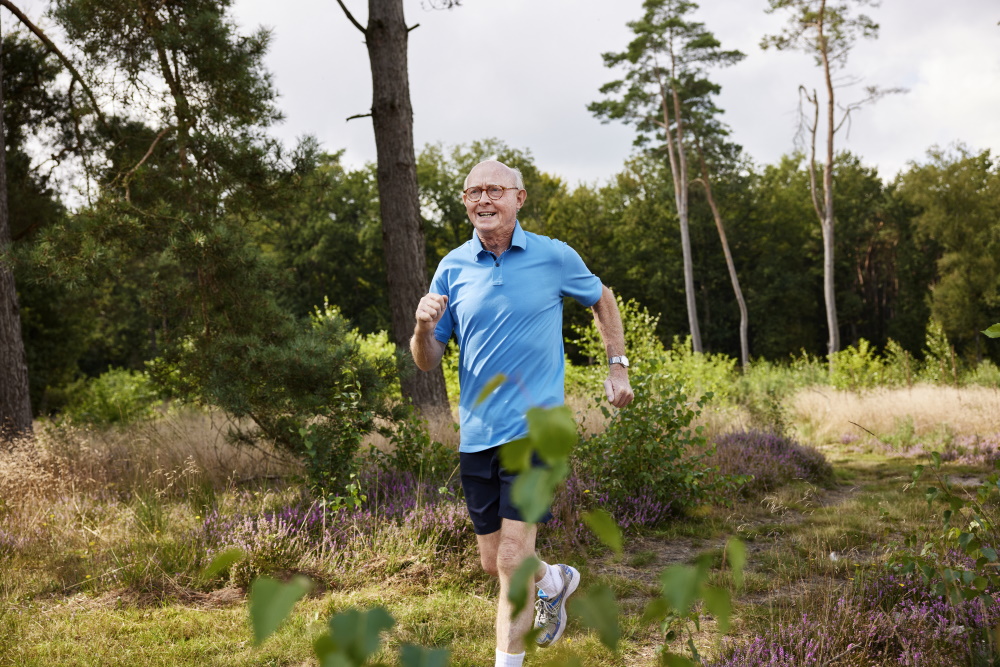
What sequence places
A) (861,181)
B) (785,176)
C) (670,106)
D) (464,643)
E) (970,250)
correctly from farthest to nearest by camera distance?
(785,176) < (861,181) < (970,250) < (670,106) < (464,643)

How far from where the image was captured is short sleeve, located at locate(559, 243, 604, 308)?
11.2 ft

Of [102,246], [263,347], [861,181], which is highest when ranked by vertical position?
[861,181]

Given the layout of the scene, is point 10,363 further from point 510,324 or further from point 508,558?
point 508,558

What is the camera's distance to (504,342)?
10.5 ft

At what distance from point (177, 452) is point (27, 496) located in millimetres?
1330

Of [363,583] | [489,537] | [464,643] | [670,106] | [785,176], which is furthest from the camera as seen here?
[785,176]

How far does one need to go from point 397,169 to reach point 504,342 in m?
5.64

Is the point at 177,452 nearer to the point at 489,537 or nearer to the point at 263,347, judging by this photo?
the point at 263,347

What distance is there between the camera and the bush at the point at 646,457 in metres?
6.18

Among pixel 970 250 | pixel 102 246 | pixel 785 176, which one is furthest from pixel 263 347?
pixel 785 176

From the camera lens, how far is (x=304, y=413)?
5945 millimetres

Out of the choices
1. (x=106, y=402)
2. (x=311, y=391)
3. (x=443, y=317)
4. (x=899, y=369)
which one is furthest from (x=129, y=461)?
(x=899, y=369)

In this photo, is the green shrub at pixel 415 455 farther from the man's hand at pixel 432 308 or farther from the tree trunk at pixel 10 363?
the tree trunk at pixel 10 363

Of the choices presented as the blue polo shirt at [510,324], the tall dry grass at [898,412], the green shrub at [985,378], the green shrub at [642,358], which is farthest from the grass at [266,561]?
the green shrub at [985,378]
